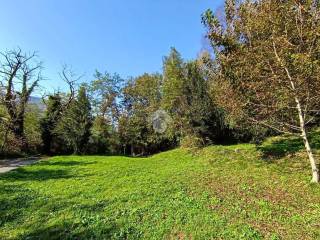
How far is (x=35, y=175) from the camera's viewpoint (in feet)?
47.2

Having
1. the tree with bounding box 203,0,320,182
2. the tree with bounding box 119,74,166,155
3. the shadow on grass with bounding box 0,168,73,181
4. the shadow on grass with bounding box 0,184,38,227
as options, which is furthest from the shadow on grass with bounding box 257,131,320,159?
the tree with bounding box 119,74,166,155

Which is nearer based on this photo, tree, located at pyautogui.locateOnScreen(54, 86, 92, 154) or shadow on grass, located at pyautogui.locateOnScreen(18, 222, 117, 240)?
shadow on grass, located at pyautogui.locateOnScreen(18, 222, 117, 240)

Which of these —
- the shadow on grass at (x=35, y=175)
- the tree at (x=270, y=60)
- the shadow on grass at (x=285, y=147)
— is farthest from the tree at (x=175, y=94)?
the tree at (x=270, y=60)

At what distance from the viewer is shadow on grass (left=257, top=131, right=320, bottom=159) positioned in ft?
45.9

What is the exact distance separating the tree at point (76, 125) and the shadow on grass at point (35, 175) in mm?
9741

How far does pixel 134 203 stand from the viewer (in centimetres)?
919

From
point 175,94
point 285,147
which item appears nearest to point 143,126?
point 175,94

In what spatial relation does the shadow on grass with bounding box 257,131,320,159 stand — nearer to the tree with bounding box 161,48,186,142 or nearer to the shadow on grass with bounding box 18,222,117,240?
the tree with bounding box 161,48,186,142

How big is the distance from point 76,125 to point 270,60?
1859 centimetres

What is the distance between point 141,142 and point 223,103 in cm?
1839

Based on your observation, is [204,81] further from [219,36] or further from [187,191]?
[187,191]

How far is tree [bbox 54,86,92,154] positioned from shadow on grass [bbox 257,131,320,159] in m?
14.7

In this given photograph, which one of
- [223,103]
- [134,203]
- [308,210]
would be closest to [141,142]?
[223,103]

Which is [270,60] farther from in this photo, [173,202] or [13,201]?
[13,201]
